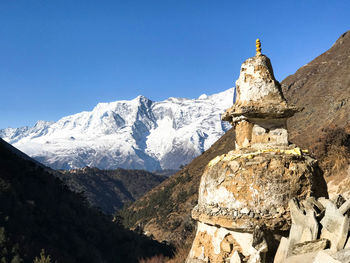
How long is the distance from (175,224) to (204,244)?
4915cm

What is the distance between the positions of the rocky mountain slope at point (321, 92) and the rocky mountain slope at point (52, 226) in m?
28.5

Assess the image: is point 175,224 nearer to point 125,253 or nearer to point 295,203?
point 125,253

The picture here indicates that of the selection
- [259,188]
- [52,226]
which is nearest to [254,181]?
[259,188]

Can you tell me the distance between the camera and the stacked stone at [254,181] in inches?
246

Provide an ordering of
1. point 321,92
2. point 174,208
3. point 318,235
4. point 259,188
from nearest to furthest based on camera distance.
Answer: point 318,235 < point 259,188 < point 174,208 < point 321,92

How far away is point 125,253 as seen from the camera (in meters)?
47.0

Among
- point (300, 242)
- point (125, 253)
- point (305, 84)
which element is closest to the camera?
point (300, 242)

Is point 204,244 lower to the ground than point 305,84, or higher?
lower

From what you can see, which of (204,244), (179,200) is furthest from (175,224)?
(204,244)

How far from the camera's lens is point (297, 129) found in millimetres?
63125

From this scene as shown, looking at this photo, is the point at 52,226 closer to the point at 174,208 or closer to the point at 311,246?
the point at 174,208

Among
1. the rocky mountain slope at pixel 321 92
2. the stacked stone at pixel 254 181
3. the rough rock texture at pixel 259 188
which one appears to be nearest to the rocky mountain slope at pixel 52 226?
the rocky mountain slope at pixel 321 92

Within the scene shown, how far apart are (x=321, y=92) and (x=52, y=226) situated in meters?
59.1

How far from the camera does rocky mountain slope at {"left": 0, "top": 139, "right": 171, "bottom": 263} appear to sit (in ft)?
119
